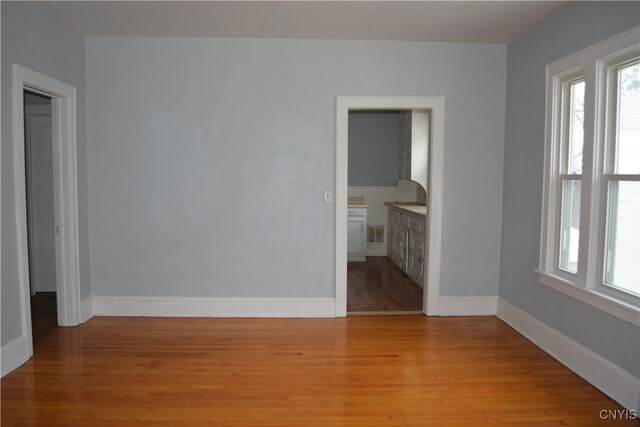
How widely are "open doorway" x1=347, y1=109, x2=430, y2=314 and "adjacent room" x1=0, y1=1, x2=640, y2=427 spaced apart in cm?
64

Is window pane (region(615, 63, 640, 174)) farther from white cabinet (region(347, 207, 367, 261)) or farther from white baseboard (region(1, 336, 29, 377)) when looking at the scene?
white cabinet (region(347, 207, 367, 261))

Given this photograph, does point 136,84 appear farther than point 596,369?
Yes

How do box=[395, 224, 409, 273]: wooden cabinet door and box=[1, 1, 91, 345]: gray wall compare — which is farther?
box=[395, 224, 409, 273]: wooden cabinet door

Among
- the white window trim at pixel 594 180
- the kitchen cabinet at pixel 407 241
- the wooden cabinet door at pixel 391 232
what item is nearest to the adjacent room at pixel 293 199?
the white window trim at pixel 594 180

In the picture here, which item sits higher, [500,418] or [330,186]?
[330,186]

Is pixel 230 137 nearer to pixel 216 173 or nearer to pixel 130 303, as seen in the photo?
pixel 216 173

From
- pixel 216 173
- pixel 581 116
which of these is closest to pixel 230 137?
pixel 216 173

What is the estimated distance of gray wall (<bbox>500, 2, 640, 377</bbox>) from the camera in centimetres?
275

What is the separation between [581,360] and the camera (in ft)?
10.1

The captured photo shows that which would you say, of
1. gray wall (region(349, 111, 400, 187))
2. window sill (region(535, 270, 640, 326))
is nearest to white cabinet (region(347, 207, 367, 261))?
gray wall (region(349, 111, 400, 187))

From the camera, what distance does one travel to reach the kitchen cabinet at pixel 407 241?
540cm

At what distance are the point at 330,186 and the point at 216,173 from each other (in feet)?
3.59

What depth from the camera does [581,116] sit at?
3246 mm

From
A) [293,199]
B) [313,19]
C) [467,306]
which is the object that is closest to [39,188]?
[293,199]
